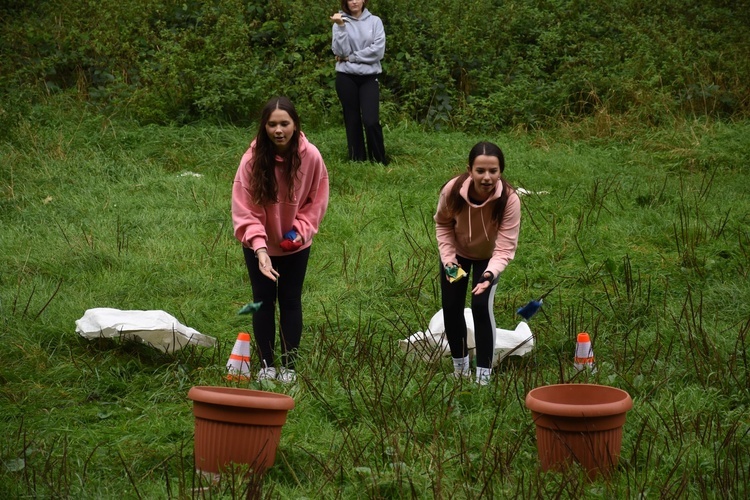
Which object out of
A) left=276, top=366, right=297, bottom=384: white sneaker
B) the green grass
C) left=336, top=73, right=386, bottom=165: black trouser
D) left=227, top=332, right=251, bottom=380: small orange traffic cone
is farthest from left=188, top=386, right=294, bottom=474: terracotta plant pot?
left=336, top=73, right=386, bottom=165: black trouser

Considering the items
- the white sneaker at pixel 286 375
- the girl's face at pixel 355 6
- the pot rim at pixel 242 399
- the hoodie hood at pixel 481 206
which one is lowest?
the white sneaker at pixel 286 375

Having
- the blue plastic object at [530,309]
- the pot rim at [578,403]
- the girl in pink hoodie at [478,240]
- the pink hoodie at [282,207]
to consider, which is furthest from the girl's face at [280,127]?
the pot rim at [578,403]

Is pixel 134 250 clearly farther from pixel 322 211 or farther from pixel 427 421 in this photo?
pixel 427 421

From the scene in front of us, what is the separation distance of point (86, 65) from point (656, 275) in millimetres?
9178

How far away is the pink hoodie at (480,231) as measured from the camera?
5.35m

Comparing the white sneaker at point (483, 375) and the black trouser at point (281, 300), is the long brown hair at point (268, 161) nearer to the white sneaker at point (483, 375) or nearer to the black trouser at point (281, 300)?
the black trouser at point (281, 300)

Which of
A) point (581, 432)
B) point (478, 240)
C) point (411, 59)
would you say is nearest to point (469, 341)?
point (478, 240)

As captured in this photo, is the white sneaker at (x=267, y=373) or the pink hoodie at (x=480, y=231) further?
the pink hoodie at (x=480, y=231)

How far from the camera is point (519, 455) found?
4215 mm

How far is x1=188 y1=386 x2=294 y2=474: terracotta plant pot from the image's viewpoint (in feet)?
12.6

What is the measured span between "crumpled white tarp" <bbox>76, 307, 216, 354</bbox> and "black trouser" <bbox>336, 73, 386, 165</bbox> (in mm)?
5061

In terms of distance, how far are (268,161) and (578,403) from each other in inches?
82.5

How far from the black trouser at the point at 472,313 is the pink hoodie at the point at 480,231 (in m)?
0.09

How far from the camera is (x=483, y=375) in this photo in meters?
5.29
